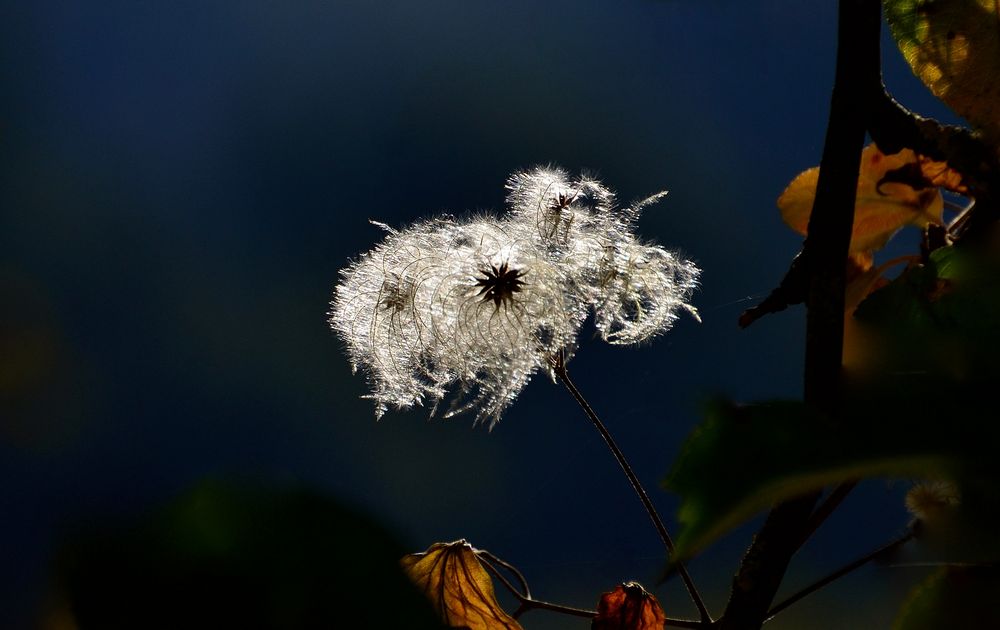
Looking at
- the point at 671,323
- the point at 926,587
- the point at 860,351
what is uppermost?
the point at 671,323

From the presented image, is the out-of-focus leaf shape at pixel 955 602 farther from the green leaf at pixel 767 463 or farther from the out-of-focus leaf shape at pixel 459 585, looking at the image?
the out-of-focus leaf shape at pixel 459 585

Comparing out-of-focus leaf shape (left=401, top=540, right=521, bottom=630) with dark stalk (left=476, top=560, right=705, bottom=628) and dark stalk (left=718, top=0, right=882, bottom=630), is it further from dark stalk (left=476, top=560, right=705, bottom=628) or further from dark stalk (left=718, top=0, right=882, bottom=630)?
dark stalk (left=718, top=0, right=882, bottom=630)

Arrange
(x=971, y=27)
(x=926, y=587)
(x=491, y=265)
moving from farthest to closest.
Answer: (x=491, y=265), (x=971, y=27), (x=926, y=587)

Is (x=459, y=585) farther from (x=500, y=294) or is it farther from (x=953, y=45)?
(x=953, y=45)

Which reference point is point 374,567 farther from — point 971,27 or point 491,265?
point 971,27

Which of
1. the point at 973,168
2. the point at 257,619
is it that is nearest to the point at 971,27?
the point at 973,168

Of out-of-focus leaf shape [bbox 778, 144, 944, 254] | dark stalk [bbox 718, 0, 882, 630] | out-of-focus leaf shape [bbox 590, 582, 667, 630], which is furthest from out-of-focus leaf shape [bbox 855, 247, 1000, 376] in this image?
out-of-focus leaf shape [bbox 590, 582, 667, 630]
